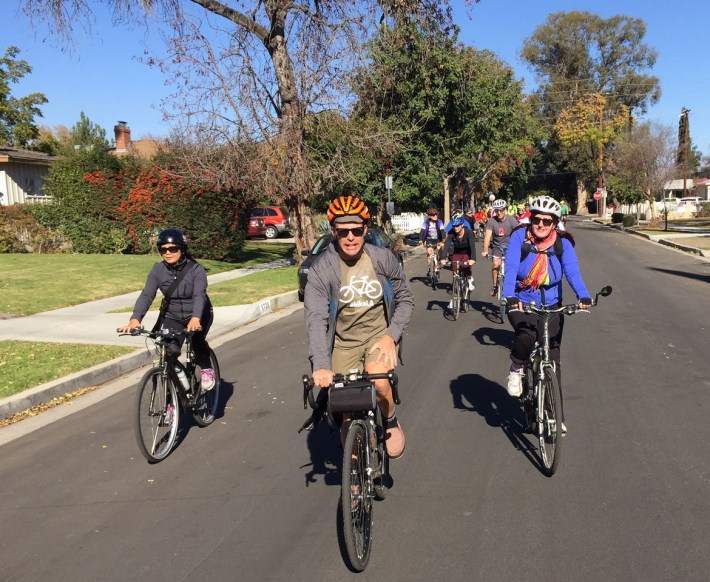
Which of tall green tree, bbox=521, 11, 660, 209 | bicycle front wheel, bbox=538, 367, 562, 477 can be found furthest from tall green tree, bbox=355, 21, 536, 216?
tall green tree, bbox=521, 11, 660, 209

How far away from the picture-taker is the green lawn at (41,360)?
7.85m

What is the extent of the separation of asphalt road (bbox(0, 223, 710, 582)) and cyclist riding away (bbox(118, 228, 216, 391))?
1.04 meters

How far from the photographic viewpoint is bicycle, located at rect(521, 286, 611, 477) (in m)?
4.87

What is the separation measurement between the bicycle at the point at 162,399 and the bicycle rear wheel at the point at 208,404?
0.04 metres

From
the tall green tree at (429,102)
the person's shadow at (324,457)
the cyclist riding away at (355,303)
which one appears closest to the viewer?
the cyclist riding away at (355,303)

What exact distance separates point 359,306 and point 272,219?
35.8 meters

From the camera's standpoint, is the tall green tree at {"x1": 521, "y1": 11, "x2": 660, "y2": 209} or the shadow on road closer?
A: the shadow on road

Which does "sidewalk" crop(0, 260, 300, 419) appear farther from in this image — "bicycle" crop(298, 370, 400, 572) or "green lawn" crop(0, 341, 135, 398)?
"bicycle" crop(298, 370, 400, 572)

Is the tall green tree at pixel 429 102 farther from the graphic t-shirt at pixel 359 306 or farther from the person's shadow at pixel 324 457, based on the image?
the graphic t-shirt at pixel 359 306

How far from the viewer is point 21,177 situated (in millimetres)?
30141

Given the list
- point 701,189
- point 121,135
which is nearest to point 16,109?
point 121,135

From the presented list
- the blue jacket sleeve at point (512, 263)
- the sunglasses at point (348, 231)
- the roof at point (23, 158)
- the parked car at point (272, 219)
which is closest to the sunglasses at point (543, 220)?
the blue jacket sleeve at point (512, 263)

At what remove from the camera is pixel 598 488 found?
15.4 feet

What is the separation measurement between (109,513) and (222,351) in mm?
5591
